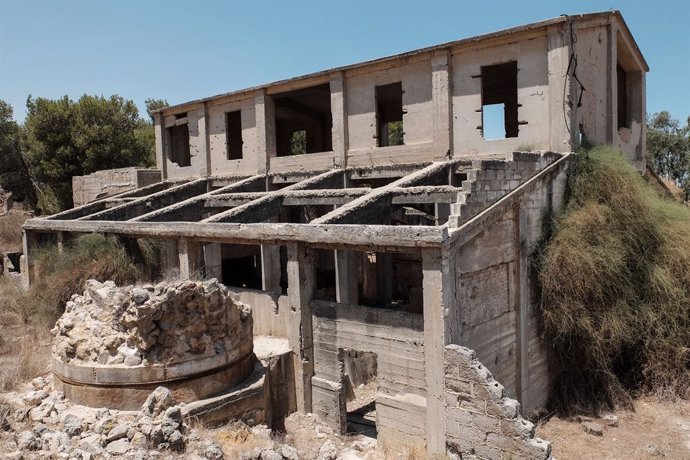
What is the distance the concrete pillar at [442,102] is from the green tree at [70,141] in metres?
19.7

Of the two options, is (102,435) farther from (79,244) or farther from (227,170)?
(227,170)

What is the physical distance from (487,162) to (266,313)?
5.31m

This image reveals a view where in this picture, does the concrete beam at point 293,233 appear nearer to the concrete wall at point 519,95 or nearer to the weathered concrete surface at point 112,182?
the concrete wall at point 519,95

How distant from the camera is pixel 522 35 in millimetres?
10898

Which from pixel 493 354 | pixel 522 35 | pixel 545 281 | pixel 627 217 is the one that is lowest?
pixel 493 354

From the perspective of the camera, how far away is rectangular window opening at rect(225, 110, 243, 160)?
17372 millimetres

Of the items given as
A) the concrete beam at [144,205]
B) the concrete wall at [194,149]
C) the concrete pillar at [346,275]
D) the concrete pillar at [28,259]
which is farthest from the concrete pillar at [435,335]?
the concrete pillar at [28,259]

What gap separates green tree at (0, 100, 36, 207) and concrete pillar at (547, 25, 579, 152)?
3103 cm

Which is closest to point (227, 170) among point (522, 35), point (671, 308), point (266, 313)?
point (266, 313)

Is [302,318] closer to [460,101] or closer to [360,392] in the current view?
[360,392]

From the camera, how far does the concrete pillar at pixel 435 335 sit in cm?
776

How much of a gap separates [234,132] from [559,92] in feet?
39.3

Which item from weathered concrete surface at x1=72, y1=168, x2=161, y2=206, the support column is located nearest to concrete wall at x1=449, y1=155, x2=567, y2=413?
the support column

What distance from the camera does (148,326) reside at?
24.2 ft
